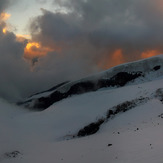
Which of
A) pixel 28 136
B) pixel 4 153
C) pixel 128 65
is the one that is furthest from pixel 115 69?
pixel 4 153

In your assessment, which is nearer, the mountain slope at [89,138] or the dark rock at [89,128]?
the mountain slope at [89,138]

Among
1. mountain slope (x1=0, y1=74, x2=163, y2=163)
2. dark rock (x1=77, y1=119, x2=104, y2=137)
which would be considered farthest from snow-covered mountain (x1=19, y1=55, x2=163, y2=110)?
dark rock (x1=77, y1=119, x2=104, y2=137)

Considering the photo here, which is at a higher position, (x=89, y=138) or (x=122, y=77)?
(x=122, y=77)

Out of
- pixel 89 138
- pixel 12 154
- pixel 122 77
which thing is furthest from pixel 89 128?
pixel 122 77

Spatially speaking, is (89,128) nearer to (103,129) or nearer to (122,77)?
(103,129)

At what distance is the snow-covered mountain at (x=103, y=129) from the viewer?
14883 mm

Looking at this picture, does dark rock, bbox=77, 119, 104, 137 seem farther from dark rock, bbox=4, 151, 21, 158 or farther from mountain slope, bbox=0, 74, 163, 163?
dark rock, bbox=4, 151, 21, 158

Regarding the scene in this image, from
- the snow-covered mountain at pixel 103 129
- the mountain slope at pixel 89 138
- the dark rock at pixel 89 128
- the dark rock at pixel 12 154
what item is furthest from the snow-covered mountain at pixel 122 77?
the dark rock at pixel 12 154

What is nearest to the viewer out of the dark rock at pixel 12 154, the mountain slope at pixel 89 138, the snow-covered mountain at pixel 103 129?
the mountain slope at pixel 89 138

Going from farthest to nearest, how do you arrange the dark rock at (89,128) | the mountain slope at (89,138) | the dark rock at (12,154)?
the dark rock at (89,128) < the dark rock at (12,154) < the mountain slope at (89,138)

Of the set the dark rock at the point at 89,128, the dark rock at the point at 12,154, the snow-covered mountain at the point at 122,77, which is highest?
the snow-covered mountain at the point at 122,77

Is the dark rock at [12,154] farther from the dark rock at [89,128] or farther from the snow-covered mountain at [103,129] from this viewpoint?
the dark rock at [89,128]

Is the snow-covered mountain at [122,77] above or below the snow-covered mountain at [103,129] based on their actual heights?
above

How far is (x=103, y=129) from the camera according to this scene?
29516 millimetres
